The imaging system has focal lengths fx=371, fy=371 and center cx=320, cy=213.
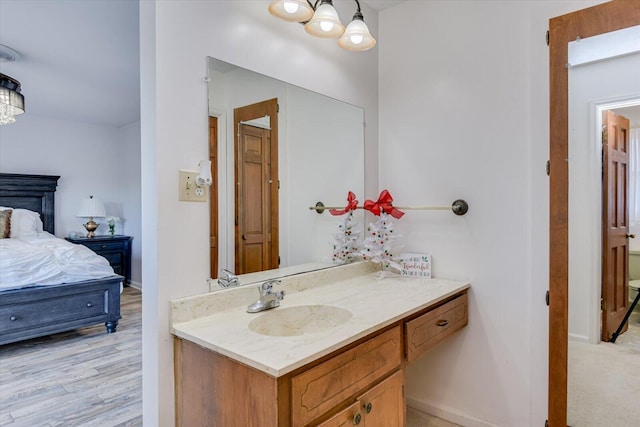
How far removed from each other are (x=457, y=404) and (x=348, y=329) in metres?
1.28

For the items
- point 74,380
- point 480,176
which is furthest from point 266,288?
point 74,380

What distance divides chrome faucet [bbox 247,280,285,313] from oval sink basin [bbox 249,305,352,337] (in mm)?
27

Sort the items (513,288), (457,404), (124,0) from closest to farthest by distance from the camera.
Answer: (513,288)
(457,404)
(124,0)

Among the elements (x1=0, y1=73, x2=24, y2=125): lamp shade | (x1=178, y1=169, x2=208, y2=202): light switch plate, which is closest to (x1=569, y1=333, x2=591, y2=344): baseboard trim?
(x1=178, y1=169, x2=208, y2=202): light switch plate

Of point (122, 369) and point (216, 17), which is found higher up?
point (216, 17)

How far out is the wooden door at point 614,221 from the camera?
1.54 metres

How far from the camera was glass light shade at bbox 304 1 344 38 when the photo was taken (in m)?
1.63

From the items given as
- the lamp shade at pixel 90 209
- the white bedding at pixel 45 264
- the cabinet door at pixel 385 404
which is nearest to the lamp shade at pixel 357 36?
the cabinet door at pixel 385 404

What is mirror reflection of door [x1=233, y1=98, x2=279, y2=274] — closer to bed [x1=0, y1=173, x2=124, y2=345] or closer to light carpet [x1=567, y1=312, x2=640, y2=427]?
light carpet [x1=567, y1=312, x2=640, y2=427]

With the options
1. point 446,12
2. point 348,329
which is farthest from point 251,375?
point 446,12

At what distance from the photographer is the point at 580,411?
1692 millimetres

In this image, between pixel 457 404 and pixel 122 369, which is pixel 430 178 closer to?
pixel 457 404

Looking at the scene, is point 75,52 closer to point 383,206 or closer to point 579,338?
point 383,206

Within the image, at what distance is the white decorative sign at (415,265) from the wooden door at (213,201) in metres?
1.16
